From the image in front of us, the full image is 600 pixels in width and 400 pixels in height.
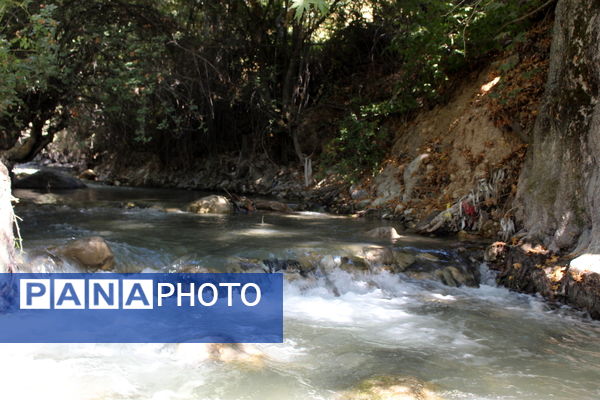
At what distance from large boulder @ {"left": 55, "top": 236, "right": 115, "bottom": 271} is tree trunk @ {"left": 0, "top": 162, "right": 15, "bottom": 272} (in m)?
1.78

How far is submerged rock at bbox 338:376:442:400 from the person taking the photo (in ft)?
11.8

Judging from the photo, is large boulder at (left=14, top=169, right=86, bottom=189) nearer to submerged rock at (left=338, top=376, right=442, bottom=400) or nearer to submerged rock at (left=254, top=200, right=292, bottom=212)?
submerged rock at (left=254, top=200, right=292, bottom=212)

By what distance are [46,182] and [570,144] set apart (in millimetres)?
14250

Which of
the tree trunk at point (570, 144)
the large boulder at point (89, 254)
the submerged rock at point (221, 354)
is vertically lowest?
the submerged rock at point (221, 354)

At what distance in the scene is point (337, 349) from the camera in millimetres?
4648

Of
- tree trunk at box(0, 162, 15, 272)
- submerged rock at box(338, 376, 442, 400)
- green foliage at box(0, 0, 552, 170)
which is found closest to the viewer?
submerged rock at box(338, 376, 442, 400)

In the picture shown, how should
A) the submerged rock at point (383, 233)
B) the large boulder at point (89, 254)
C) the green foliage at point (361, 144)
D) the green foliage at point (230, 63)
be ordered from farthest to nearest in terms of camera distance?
1. the green foliage at point (361, 144)
2. the green foliage at point (230, 63)
3. the submerged rock at point (383, 233)
4. the large boulder at point (89, 254)

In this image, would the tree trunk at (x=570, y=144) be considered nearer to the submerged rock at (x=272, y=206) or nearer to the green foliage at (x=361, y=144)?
the green foliage at (x=361, y=144)

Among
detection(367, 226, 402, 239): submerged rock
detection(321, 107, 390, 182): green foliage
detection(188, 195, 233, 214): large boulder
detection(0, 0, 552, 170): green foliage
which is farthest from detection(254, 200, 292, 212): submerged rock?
detection(367, 226, 402, 239): submerged rock

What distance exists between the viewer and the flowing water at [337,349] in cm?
381

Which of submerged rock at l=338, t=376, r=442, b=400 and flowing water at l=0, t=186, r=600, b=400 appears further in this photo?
flowing water at l=0, t=186, r=600, b=400

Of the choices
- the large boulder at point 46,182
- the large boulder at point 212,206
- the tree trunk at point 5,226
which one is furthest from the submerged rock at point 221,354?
the large boulder at point 46,182

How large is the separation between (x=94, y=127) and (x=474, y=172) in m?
13.1

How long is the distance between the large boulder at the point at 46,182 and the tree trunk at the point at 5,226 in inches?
470
